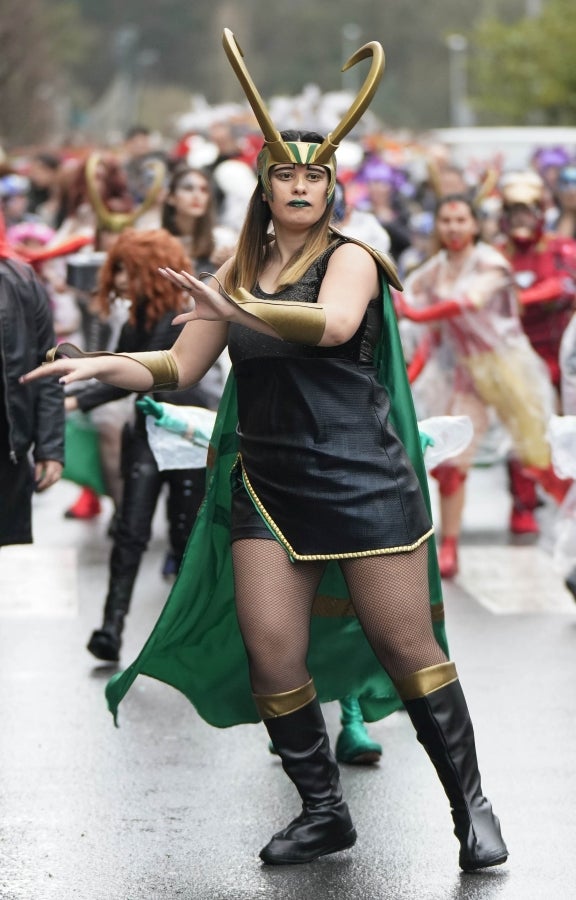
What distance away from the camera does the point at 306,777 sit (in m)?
4.87

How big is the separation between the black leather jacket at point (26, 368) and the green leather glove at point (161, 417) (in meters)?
0.28

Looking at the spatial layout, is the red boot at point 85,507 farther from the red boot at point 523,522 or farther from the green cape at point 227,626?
the green cape at point 227,626

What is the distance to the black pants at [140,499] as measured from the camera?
7.39 m

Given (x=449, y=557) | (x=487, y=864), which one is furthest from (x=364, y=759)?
(x=449, y=557)

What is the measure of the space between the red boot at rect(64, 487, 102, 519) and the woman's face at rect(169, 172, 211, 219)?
2558 millimetres

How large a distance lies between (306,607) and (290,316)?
80 centimetres

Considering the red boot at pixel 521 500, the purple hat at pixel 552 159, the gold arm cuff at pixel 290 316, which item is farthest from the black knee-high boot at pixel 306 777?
the purple hat at pixel 552 159

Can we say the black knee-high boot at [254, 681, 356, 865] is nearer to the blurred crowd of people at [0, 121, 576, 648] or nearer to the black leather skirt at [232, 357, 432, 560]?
the black leather skirt at [232, 357, 432, 560]

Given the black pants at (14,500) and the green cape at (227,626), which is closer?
the green cape at (227,626)

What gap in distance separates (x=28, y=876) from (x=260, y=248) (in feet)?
5.65

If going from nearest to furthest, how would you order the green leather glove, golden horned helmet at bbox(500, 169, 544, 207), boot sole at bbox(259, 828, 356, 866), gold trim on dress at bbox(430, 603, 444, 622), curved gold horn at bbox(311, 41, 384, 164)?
curved gold horn at bbox(311, 41, 384, 164), boot sole at bbox(259, 828, 356, 866), gold trim on dress at bbox(430, 603, 444, 622), the green leather glove, golden horned helmet at bbox(500, 169, 544, 207)

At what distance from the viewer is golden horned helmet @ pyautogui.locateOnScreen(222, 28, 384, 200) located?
182 inches

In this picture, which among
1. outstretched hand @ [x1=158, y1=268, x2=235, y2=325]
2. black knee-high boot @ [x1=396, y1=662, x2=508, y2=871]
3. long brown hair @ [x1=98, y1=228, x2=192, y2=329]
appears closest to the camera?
outstretched hand @ [x1=158, y1=268, x2=235, y2=325]

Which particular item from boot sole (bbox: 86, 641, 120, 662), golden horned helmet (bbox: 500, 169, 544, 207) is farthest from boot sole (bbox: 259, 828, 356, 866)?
golden horned helmet (bbox: 500, 169, 544, 207)
